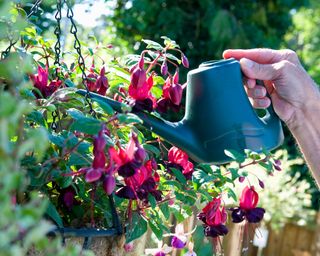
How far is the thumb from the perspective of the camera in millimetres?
1109

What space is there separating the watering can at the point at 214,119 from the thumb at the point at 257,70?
0.07 m

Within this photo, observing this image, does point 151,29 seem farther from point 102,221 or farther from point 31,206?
point 31,206

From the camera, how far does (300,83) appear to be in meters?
1.37

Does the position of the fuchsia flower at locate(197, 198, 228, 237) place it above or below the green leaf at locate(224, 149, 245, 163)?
below

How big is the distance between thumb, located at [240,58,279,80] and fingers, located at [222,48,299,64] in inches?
2.5

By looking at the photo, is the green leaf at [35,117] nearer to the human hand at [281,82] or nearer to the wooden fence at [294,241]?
the human hand at [281,82]

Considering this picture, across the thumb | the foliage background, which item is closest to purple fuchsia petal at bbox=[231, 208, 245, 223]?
the thumb

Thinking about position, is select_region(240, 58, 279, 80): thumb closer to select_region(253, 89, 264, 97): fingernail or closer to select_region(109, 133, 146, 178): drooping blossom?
select_region(253, 89, 264, 97): fingernail

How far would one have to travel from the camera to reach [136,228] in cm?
96

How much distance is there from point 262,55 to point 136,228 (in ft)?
1.73

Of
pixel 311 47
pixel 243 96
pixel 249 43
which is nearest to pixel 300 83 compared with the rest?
pixel 243 96

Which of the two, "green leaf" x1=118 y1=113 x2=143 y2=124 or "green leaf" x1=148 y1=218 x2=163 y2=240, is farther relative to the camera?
"green leaf" x1=148 y1=218 x2=163 y2=240

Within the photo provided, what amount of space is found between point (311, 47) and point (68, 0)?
10.00 m

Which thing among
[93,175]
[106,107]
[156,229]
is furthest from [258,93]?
[93,175]
